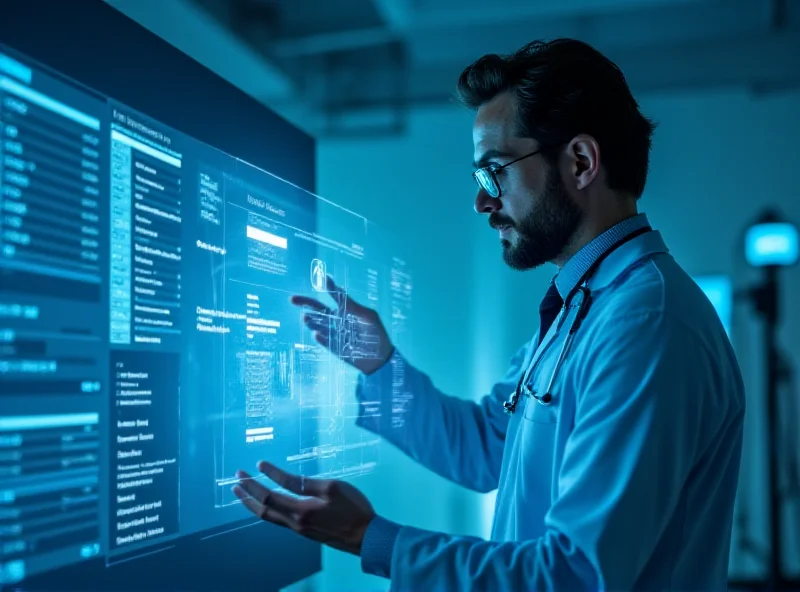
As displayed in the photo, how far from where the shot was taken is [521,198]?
4.93 ft

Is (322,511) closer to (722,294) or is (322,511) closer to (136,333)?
(136,333)

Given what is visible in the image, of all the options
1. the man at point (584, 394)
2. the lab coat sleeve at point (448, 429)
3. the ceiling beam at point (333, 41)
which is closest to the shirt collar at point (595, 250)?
the man at point (584, 394)

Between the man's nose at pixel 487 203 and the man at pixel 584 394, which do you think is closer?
the man at pixel 584 394

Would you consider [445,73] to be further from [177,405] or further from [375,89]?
[177,405]

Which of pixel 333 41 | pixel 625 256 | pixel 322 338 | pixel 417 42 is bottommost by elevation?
pixel 322 338

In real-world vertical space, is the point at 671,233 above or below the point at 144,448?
above

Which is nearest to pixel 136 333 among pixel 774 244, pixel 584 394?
pixel 584 394

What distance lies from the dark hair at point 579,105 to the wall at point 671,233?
2.87m

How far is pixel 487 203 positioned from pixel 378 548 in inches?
29.9

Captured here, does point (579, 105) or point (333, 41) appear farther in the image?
point (333, 41)

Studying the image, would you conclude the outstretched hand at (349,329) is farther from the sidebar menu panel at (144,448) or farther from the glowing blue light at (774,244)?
the glowing blue light at (774,244)

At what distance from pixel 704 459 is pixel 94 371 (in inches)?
38.6

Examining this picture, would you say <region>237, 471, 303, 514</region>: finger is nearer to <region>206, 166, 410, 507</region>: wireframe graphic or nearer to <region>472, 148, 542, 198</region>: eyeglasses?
<region>206, 166, 410, 507</region>: wireframe graphic

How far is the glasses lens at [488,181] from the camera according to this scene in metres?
1.53
